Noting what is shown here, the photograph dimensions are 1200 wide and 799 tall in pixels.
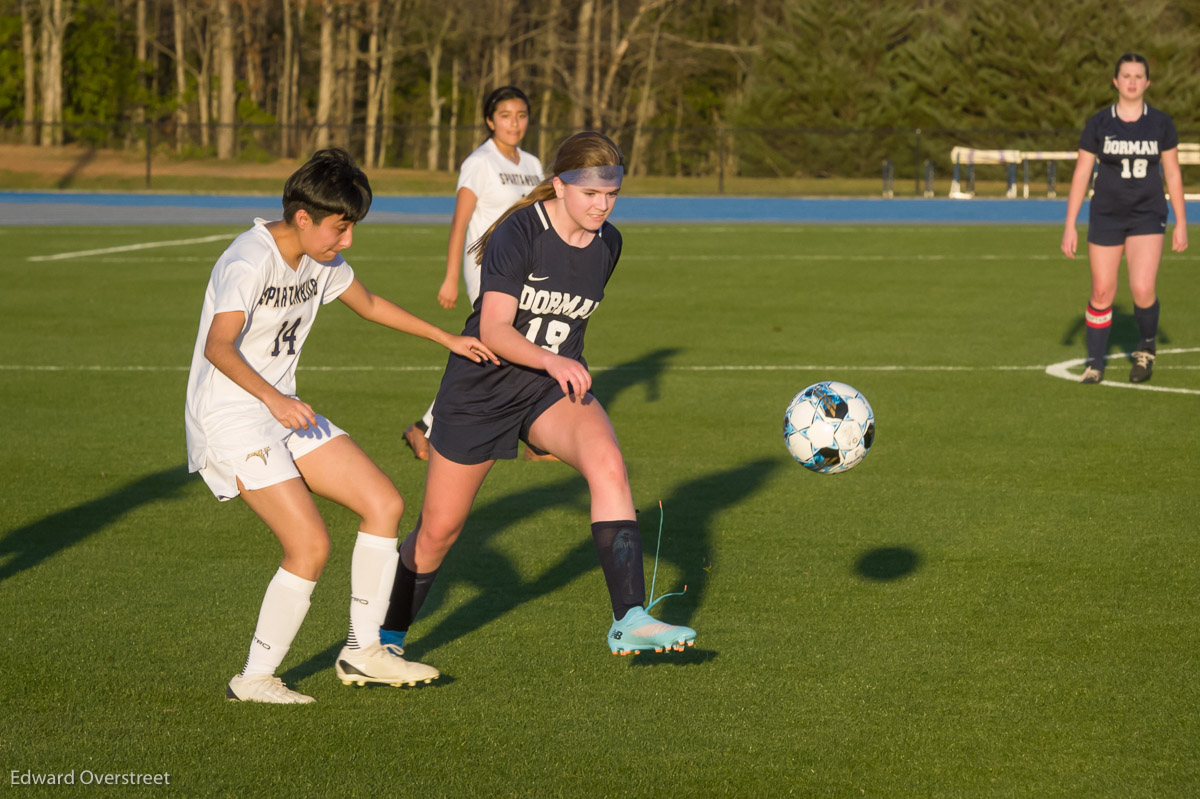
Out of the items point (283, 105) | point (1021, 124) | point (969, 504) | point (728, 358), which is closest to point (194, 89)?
point (283, 105)

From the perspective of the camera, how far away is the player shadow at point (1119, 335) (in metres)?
13.3

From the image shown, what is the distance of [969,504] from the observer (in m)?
7.58

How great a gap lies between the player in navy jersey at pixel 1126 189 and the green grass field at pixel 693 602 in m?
0.91

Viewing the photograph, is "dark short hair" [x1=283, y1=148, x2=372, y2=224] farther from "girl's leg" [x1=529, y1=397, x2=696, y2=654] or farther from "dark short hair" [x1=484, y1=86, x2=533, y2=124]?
"dark short hair" [x1=484, y1=86, x2=533, y2=124]

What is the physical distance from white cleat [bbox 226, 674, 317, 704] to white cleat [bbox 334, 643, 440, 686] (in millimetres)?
189

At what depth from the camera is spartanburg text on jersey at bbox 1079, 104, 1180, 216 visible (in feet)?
35.0

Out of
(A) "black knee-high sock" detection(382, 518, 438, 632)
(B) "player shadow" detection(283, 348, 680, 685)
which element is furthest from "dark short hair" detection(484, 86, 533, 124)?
(A) "black knee-high sock" detection(382, 518, 438, 632)

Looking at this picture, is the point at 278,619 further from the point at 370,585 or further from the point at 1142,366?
the point at 1142,366

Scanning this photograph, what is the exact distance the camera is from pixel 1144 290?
11031 mm

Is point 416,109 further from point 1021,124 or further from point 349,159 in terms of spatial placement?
point 349,159

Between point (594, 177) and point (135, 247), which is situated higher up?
point (594, 177)

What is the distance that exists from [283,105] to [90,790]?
67.3 m

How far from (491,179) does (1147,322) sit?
520 centimetres

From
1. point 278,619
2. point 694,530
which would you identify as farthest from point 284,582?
point 694,530
